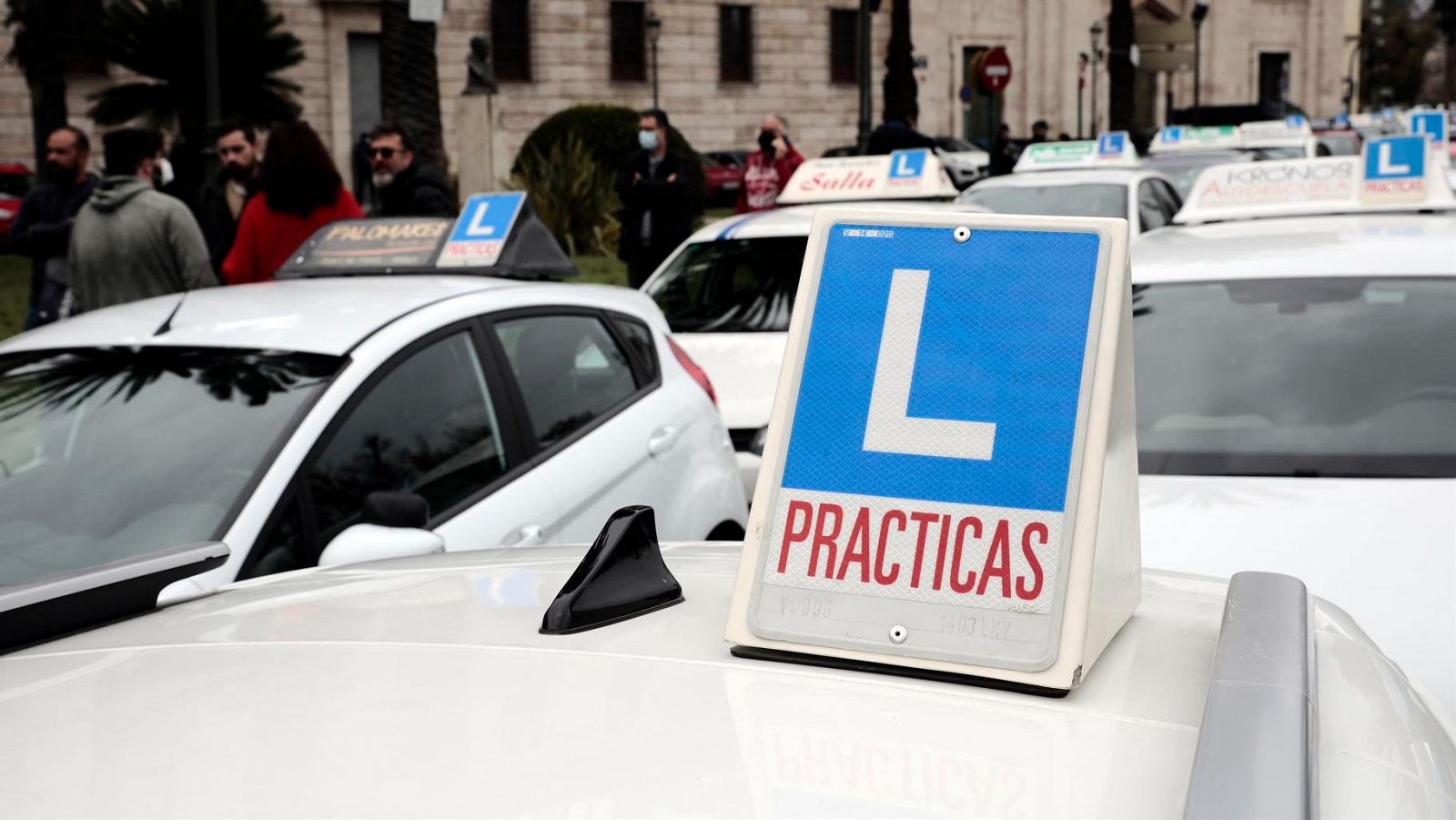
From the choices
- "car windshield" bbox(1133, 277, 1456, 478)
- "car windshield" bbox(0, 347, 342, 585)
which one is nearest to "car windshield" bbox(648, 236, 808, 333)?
"car windshield" bbox(1133, 277, 1456, 478)

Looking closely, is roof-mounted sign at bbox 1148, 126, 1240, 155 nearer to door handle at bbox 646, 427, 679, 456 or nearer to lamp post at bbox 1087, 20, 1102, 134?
door handle at bbox 646, 427, 679, 456

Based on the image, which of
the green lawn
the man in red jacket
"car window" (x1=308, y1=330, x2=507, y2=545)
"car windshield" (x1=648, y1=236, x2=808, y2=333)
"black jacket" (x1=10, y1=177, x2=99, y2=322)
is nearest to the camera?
"car window" (x1=308, y1=330, x2=507, y2=545)

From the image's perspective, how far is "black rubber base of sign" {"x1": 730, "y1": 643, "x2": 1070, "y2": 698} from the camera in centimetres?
165

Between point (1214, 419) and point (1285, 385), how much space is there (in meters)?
0.22

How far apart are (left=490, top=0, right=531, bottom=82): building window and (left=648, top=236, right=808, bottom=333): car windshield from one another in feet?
111

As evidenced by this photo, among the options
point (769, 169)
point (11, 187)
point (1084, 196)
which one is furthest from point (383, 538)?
point (11, 187)

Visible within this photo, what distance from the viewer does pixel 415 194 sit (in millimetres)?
8523

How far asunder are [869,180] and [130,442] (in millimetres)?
7963

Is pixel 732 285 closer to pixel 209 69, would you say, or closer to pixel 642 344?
pixel 642 344

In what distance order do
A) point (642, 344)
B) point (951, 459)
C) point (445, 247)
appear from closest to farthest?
point (951, 459) → point (642, 344) → point (445, 247)

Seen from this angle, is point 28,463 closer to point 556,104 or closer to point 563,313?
point 563,313

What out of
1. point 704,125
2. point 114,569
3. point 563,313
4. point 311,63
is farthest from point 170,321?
point 704,125

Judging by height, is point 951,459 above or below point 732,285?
above

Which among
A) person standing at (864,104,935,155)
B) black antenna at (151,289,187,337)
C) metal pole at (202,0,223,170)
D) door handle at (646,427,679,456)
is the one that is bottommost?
door handle at (646,427,679,456)
